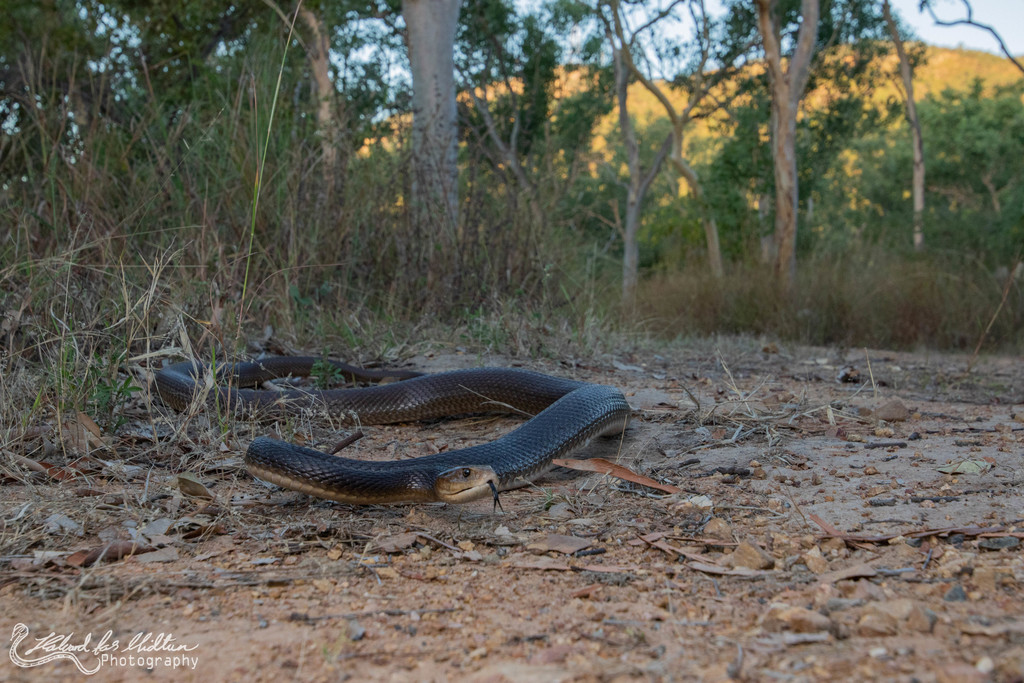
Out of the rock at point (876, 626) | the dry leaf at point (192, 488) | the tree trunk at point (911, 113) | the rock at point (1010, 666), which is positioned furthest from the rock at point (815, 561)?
the tree trunk at point (911, 113)

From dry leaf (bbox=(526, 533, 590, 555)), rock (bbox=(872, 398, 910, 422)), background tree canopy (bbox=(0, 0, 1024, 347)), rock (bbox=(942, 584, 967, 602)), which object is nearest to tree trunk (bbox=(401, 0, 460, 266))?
background tree canopy (bbox=(0, 0, 1024, 347))

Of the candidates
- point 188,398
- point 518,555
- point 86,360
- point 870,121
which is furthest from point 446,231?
point 870,121

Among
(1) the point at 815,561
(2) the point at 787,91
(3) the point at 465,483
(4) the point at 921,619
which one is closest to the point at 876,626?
(4) the point at 921,619

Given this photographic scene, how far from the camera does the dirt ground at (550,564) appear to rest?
135 cm

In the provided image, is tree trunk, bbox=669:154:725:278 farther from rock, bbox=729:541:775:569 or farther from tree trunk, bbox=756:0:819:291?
rock, bbox=729:541:775:569

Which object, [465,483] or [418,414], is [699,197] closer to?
[418,414]

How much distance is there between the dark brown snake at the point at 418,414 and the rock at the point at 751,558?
66 centimetres

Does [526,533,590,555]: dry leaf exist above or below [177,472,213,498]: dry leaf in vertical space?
below

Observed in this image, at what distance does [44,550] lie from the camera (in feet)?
6.11

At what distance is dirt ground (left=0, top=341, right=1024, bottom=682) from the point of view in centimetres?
135

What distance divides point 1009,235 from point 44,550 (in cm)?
1612

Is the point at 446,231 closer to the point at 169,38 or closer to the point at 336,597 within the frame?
the point at 336,597

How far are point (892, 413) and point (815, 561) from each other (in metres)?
1.78

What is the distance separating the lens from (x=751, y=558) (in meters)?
1.79
